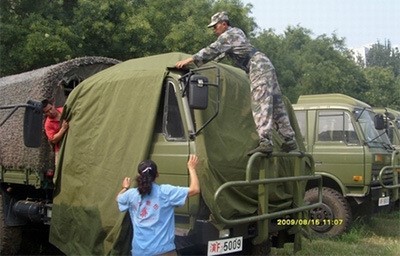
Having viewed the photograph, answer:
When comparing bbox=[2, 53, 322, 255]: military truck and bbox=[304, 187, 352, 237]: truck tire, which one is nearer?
bbox=[2, 53, 322, 255]: military truck

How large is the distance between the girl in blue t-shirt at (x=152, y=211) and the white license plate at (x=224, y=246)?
59cm

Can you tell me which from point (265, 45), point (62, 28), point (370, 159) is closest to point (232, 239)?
point (370, 159)

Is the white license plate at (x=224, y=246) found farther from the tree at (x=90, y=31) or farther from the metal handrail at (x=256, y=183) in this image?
the tree at (x=90, y=31)

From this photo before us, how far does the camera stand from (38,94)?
626 cm

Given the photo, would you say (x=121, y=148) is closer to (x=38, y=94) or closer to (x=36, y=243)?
(x=38, y=94)

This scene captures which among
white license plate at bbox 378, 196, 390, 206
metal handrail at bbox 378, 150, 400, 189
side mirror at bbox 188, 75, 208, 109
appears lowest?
white license plate at bbox 378, 196, 390, 206

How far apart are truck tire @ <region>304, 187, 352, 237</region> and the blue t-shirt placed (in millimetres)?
4706

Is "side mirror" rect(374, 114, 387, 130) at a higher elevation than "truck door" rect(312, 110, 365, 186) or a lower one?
higher

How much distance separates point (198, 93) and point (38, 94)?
2515 mm

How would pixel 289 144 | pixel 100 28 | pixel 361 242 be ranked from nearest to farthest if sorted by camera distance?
pixel 289 144 → pixel 361 242 → pixel 100 28

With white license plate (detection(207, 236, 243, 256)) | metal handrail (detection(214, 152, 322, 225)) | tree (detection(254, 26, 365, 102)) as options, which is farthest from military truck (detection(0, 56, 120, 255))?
tree (detection(254, 26, 365, 102))

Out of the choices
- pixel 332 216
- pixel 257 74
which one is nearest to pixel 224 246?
pixel 257 74

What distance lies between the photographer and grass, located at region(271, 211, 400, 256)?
24.5ft

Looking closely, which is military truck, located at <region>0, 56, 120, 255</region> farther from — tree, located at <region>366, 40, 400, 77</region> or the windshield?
tree, located at <region>366, 40, 400, 77</region>
